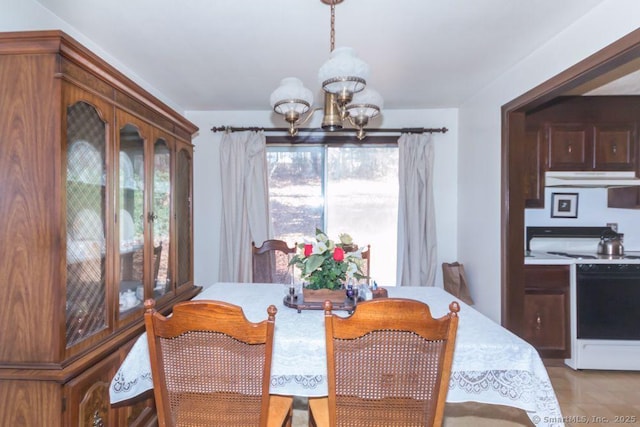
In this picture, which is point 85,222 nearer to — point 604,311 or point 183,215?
point 183,215

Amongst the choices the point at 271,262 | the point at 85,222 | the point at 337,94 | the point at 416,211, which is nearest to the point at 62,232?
the point at 85,222

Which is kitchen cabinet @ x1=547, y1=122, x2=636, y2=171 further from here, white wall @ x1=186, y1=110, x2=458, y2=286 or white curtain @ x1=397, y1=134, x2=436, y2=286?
white curtain @ x1=397, y1=134, x2=436, y2=286

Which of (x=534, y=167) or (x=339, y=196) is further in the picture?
(x=339, y=196)

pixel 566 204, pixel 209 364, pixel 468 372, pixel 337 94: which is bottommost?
pixel 468 372

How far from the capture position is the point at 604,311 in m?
2.75

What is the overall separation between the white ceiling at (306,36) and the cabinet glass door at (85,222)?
683mm

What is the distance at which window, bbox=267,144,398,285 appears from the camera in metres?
3.51

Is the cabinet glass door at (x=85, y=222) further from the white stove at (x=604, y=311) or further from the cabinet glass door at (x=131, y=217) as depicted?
the white stove at (x=604, y=311)

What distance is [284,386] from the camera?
1.37 metres

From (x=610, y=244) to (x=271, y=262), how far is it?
306cm

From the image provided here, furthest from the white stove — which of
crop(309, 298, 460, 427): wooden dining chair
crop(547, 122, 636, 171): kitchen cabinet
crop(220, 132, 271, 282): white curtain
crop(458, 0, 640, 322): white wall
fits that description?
crop(220, 132, 271, 282): white curtain

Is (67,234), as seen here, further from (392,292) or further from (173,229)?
(392,292)

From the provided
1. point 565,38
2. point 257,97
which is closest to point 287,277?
point 257,97

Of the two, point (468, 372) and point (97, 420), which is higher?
point (468, 372)
